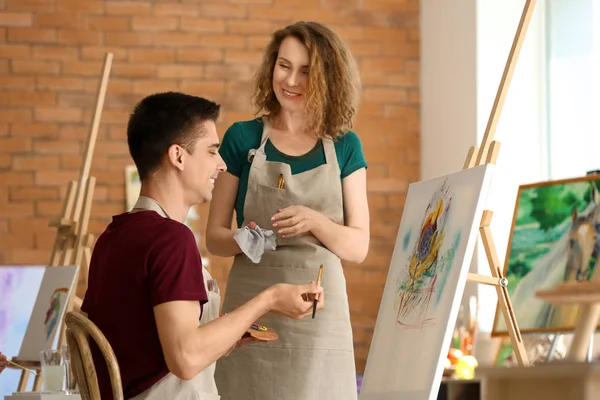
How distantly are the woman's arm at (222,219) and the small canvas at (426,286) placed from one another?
1.48 ft

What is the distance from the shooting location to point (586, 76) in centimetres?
473

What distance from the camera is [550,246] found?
322 centimetres

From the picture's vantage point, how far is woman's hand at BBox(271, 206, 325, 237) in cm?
254

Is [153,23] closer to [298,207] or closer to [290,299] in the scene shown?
[298,207]

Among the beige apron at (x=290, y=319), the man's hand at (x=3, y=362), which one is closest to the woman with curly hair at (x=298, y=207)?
the beige apron at (x=290, y=319)

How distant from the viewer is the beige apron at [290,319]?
99.1 inches

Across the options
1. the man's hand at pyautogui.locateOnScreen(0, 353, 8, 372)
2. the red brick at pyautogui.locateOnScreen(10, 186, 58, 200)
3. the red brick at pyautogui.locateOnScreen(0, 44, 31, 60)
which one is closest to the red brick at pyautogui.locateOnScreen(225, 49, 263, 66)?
the red brick at pyautogui.locateOnScreen(0, 44, 31, 60)

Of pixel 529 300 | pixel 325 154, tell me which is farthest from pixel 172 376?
pixel 529 300

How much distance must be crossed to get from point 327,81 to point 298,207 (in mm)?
370

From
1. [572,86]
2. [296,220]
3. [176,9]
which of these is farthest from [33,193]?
[296,220]

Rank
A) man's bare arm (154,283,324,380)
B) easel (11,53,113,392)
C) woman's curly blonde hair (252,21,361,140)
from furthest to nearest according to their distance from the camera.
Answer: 1. easel (11,53,113,392)
2. woman's curly blonde hair (252,21,361,140)
3. man's bare arm (154,283,324,380)

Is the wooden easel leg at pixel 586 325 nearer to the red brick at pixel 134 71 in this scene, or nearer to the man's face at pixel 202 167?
the man's face at pixel 202 167

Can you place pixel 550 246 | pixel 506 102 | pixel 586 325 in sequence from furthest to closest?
pixel 506 102 < pixel 550 246 < pixel 586 325

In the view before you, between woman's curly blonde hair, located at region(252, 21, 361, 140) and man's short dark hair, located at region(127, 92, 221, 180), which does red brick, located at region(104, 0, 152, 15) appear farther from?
man's short dark hair, located at region(127, 92, 221, 180)
